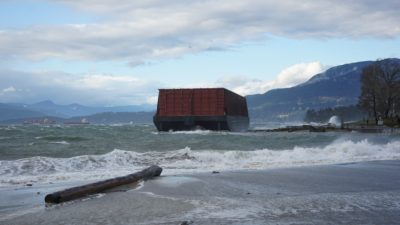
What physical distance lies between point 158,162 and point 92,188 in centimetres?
1073

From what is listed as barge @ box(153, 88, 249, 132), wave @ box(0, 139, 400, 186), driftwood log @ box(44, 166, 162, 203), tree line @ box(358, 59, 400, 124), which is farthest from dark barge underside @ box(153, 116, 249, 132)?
A: driftwood log @ box(44, 166, 162, 203)

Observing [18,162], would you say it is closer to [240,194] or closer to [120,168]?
[120,168]

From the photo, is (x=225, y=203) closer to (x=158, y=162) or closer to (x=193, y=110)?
(x=158, y=162)

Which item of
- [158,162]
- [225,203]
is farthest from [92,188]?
[158,162]

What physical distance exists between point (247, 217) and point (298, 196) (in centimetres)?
298

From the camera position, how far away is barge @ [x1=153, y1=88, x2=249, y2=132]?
68.6 metres

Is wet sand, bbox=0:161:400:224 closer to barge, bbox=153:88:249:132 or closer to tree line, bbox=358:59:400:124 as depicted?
barge, bbox=153:88:249:132

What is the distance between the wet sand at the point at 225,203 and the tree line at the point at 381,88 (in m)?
72.0

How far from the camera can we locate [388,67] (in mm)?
86312

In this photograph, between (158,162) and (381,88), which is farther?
(381,88)

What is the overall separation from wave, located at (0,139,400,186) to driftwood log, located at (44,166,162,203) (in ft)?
6.42

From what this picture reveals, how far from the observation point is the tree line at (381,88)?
268ft

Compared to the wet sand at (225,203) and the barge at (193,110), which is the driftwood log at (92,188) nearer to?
the wet sand at (225,203)

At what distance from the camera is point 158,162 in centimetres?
2203
